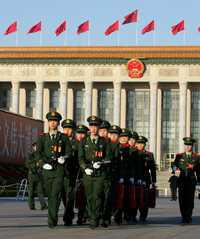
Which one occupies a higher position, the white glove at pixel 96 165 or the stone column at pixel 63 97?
the stone column at pixel 63 97

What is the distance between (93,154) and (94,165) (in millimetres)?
215

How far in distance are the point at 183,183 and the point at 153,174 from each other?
3.73 feet

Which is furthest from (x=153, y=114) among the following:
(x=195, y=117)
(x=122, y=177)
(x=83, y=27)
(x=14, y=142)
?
(x=122, y=177)

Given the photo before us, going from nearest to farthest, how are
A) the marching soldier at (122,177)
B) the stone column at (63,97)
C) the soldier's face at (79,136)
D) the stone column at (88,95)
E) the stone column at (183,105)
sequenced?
the soldier's face at (79,136)
the marching soldier at (122,177)
the stone column at (183,105)
the stone column at (88,95)
the stone column at (63,97)

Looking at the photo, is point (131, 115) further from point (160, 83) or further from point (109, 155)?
point (109, 155)

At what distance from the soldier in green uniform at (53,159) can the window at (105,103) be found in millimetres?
72233

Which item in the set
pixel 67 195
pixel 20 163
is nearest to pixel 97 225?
pixel 67 195

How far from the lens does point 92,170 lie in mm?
16234

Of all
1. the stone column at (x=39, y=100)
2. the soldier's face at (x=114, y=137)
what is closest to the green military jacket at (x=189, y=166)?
the soldier's face at (x=114, y=137)

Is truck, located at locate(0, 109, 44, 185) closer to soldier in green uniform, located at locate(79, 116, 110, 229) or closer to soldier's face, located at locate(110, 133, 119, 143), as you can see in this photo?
soldier's face, located at locate(110, 133, 119, 143)

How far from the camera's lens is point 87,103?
85.4m

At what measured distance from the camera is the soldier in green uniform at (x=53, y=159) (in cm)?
1585

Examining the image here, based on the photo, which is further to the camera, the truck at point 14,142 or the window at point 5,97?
the window at point 5,97

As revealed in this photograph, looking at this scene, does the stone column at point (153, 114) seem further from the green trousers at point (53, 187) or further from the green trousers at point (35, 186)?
the green trousers at point (53, 187)
